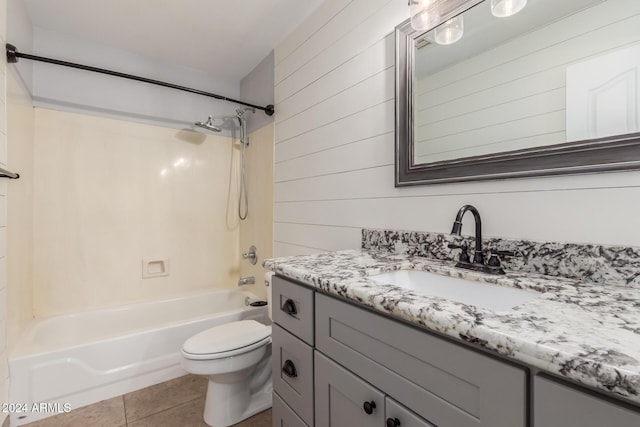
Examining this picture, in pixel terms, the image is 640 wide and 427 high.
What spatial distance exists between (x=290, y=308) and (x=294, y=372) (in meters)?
0.22

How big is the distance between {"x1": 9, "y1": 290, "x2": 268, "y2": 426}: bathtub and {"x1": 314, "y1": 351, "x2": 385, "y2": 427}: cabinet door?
139cm

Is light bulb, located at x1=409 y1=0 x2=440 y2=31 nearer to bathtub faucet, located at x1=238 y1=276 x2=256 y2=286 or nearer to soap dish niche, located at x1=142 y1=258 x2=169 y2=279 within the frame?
bathtub faucet, located at x1=238 y1=276 x2=256 y2=286

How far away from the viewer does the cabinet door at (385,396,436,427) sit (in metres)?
0.61

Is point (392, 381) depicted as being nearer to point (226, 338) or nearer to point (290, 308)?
point (290, 308)

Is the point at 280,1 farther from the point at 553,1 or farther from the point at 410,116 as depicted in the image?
the point at 553,1

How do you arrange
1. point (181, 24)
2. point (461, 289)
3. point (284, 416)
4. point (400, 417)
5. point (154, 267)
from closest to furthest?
point (400, 417) → point (461, 289) → point (284, 416) → point (181, 24) → point (154, 267)

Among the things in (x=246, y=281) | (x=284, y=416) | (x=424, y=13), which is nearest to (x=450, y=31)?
(x=424, y=13)

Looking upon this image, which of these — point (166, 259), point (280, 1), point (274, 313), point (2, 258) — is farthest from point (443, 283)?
point (166, 259)

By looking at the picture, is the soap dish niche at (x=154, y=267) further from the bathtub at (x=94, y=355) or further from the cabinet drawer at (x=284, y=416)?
the cabinet drawer at (x=284, y=416)

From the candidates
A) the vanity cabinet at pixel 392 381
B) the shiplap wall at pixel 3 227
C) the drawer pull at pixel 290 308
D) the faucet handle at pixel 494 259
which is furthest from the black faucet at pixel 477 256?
the shiplap wall at pixel 3 227

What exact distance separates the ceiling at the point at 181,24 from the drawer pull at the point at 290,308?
1788 mm

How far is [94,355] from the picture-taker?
5.76 feet

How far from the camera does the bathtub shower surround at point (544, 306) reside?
0.39 metres

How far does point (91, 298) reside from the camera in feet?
7.30
